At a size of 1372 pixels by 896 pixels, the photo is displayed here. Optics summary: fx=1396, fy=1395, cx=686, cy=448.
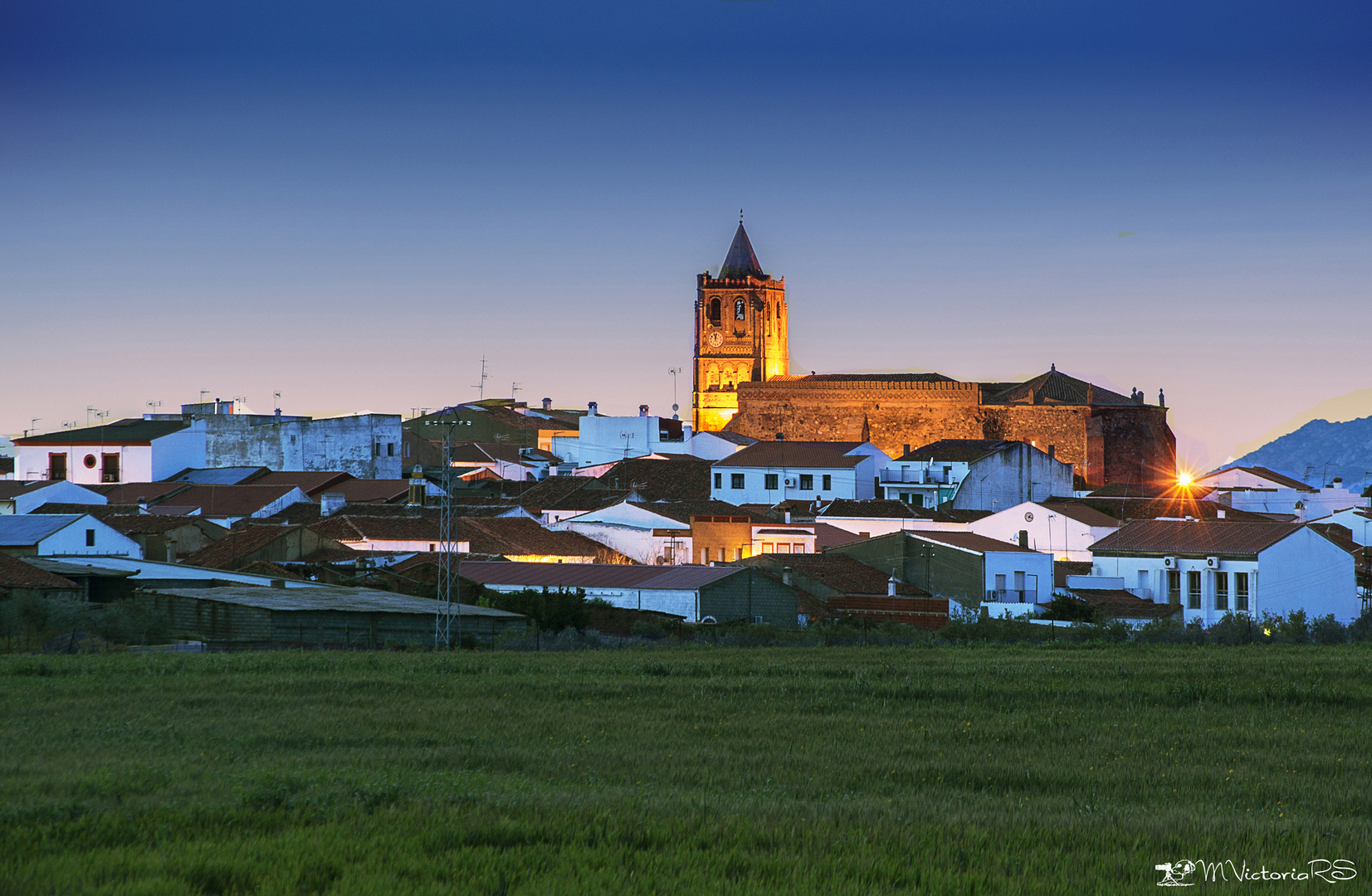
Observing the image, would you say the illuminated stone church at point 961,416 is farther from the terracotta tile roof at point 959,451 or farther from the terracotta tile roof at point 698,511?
the terracotta tile roof at point 698,511

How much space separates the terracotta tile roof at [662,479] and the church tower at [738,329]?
4000 centimetres

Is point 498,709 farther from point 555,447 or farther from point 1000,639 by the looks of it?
point 555,447

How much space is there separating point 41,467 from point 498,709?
192 feet

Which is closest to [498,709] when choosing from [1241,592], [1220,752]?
[1220,752]

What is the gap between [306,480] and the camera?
5556 cm

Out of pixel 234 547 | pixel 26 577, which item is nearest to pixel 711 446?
pixel 234 547

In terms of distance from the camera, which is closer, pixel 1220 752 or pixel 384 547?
pixel 1220 752

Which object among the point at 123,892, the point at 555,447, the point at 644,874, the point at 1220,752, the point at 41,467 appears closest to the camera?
the point at 123,892

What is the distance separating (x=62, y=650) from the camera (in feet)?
66.3

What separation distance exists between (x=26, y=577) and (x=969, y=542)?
22103 mm

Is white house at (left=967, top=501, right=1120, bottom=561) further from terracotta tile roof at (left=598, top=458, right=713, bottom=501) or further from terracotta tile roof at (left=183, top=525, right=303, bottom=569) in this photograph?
terracotta tile roof at (left=183, top=525, right=303, bottom=569)

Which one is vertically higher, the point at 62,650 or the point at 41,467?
the point at 41,467

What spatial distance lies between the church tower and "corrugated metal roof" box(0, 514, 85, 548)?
65629mm

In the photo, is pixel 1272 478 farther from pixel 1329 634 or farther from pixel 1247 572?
pixel 1329 634
